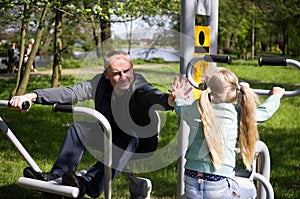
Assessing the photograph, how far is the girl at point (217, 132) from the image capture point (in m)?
2.80

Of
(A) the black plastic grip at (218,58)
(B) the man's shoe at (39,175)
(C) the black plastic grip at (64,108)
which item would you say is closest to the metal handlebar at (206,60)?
(A) the black plastic grip at (218,58)

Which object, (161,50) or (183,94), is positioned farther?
(161,50)

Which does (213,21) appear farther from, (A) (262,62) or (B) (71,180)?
(B) (71,180)

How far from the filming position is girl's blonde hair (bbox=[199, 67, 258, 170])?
2.79 metres

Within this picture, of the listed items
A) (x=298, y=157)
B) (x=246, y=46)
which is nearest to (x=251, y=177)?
(x=298, y=157)

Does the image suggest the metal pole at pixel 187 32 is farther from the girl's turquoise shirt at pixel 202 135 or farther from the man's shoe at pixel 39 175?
the man's shoe at pixel 39 175

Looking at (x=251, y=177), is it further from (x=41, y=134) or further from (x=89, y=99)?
(x=41, y=134)

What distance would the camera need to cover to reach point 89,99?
354 cm

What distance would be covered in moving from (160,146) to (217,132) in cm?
308

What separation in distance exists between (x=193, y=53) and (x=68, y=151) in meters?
1.00

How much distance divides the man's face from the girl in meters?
0.48

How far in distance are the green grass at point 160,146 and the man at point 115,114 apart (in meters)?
0.19

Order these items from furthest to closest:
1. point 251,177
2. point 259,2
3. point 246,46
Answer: point 246,46 < point 259,2 < point 251,177

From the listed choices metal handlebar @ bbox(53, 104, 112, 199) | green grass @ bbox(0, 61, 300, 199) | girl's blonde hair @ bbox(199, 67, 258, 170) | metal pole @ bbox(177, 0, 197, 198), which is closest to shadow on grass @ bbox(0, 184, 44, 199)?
green grass @ bbox(0, 61, 300, 199)
